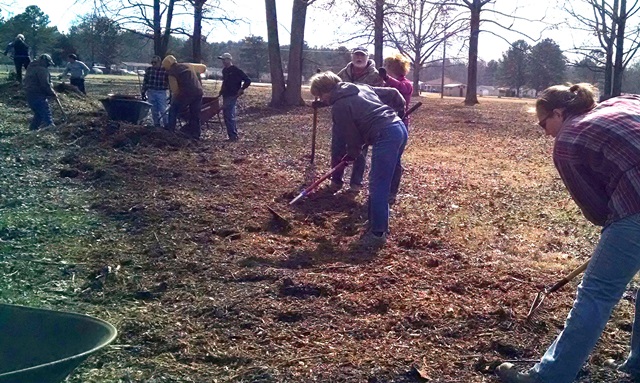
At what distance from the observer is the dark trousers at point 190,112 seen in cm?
1273

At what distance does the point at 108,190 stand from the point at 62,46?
2010 inches

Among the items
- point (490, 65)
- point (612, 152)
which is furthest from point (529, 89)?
point (612, 152)

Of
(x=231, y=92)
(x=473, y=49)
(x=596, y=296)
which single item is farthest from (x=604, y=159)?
(x=473, y=49)

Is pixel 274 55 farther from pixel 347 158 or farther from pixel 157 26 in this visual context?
pixel 347 158

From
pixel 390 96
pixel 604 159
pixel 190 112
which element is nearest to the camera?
pixel 604 159

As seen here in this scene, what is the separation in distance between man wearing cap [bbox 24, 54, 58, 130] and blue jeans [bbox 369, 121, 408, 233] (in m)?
8.13

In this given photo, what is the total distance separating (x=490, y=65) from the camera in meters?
96.1

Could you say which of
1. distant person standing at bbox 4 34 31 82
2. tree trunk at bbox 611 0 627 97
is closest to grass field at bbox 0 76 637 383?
distant person standing at bbox 4 34 31 82

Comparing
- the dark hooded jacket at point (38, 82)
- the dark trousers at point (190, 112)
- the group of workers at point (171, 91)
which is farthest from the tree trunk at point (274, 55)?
the dark hooded jacket at point (38, 82)

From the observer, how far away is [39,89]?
41.2 feet

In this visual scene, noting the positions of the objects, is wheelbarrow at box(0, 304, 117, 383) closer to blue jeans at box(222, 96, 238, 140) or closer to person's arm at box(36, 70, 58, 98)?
person's arm at box(36, 70, 58, 98)

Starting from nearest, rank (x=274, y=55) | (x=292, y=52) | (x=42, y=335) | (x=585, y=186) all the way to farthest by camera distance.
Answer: (x=42, y=335)
(x=585, y=186)
(x=274, y=55)
(x=292, y=52)

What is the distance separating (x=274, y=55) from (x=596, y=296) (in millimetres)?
20760

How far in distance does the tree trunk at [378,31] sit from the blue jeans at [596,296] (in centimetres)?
2451
